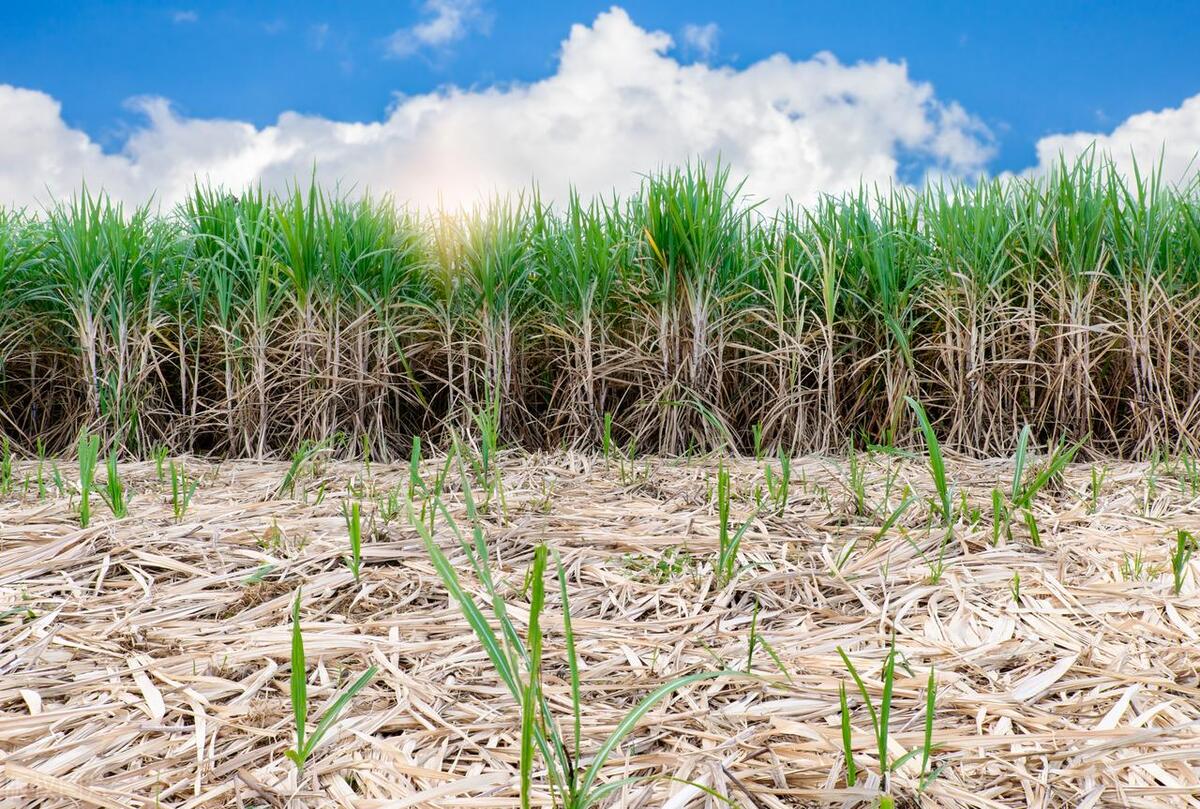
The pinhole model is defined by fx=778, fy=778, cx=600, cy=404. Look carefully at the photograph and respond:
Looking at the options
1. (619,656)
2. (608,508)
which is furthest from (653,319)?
(619,656)

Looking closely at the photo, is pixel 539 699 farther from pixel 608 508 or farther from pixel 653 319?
pixel 653 319

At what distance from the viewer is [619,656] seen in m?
1.08

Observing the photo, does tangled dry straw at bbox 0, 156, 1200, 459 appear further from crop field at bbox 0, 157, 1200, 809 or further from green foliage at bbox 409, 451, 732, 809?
green foliage at bbox 409, 451, 732, 809

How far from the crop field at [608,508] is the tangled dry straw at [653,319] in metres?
0.02

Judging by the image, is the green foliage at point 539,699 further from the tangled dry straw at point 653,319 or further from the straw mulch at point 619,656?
the tangled dry straw at point 653,319

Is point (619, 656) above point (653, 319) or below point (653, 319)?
below

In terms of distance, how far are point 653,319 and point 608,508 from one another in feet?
4.49

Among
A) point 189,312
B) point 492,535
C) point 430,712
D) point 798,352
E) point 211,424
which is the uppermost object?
point 189,312

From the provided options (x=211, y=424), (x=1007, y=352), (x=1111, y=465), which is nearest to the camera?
(x=1111, y=465)

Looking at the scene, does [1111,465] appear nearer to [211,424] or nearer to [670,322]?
[670,322]

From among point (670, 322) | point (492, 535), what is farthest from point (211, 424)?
point (492, 535)

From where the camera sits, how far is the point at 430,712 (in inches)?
36.8

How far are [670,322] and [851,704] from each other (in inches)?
86.8

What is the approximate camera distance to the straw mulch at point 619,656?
824 mm
